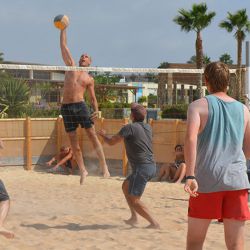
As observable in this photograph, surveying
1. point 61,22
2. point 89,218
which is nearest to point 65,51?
point 61,22

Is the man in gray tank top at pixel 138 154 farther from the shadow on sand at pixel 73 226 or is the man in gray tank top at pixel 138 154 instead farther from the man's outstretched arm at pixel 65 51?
the man's outstretched arm at pixel 65 51

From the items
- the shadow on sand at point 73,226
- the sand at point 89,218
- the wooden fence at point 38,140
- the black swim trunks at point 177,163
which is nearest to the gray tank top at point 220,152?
the sand at point 89,218

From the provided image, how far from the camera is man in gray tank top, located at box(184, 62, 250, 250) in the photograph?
3.41m

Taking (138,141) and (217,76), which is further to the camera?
(138,141)

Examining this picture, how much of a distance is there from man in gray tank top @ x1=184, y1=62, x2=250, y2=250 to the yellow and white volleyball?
403 centimetres

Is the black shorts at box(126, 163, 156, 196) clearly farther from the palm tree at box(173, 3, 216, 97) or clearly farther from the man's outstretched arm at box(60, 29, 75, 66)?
the palm tree at box(173, 3, 216, 97)

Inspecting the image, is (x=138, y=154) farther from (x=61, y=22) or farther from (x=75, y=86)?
(x=61, y=22)

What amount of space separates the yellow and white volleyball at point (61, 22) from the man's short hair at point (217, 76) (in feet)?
13.1

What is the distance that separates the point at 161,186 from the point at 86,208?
2.91 metres

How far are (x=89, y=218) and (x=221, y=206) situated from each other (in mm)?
4234

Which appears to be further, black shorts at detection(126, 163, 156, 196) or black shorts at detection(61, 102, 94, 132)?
black shorts at detection(61, 102, 94, 132)

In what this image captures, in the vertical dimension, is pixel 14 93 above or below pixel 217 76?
above

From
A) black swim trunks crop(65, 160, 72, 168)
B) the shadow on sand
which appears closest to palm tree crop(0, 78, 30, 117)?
black swim trunks crop(65, 160, 72, 168)

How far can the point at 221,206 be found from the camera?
3.46m
